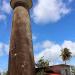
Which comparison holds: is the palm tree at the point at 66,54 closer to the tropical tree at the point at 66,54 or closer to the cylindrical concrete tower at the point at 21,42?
the tropical tree at the point at 66,54

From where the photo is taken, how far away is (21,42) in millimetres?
5402

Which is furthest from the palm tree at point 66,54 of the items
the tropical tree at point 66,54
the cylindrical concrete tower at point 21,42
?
the cylindrical concrete tower at point 21,42

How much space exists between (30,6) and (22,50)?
5.37 ft

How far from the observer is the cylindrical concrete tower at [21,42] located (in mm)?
5137

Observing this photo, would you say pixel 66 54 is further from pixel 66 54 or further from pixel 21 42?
pixel 21 42

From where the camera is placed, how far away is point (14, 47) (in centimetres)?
543

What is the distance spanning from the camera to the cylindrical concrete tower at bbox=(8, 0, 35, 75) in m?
5.14

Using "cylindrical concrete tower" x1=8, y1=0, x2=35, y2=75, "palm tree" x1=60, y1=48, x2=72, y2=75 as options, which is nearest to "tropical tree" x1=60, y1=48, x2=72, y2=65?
"palm tree" x1=60, y1=48, x2=72, y2=75

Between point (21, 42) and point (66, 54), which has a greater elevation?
point (66, 54)

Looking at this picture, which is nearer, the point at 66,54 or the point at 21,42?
the point at 21,42

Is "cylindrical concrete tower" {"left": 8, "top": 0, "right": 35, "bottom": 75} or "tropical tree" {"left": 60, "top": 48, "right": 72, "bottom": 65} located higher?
"tropical tree" {"left": 60, "top": 48, "right": 72, "bottom": 65}

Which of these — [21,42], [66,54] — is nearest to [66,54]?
[66,54]

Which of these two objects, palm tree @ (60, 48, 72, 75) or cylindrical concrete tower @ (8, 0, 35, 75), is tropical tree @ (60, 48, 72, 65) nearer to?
palm tree @ (60, 48, 72, 75)

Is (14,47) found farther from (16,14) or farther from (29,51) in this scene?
(16,14)
